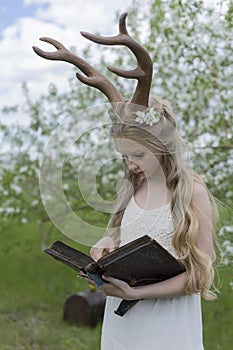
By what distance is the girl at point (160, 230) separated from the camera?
1.84 metres

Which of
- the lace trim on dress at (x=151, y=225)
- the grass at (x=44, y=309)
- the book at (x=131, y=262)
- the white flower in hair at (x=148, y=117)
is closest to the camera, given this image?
the book at (x=131, y=262)

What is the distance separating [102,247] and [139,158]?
0.32 meters

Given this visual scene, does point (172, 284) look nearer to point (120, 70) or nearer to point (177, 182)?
point (177, 182)

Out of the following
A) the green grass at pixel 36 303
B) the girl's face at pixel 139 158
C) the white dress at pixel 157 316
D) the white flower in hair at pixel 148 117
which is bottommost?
the green grass at pixel 36 303

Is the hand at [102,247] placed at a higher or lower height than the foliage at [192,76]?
lower

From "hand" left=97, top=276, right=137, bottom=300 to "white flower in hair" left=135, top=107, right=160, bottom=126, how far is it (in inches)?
17.6

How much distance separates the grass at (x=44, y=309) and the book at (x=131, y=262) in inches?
75.2

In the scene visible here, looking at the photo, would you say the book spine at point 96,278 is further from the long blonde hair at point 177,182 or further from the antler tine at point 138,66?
the antler tine at point 138,66

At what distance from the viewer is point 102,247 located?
6.53 ft

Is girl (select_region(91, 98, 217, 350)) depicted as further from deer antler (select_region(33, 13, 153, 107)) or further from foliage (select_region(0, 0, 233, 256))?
foliage (select_region(0, 0, 233, 256))

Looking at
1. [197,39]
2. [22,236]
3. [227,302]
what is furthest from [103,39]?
[22,236]

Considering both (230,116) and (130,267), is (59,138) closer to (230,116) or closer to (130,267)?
(130,267)

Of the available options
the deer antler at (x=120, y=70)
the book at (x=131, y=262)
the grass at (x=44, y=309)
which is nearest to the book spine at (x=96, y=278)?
the book at (x=131, y=262)

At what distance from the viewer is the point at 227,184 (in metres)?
4.05
